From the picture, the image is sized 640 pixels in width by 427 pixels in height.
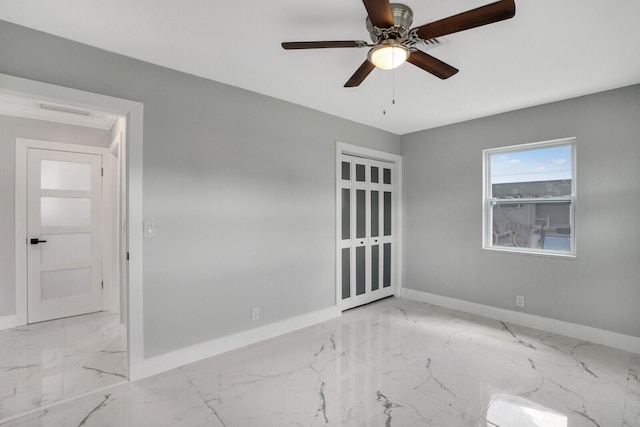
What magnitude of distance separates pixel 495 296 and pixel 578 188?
1.51 meters

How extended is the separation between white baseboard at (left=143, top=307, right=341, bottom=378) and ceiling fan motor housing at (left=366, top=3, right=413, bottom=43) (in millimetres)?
2734

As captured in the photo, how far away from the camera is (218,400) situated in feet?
7.13

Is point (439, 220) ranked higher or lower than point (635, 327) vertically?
higher

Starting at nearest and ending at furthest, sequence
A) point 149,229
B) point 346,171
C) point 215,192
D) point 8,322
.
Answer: point 149,229 → point 215,192 → point 8,322 → point 346,171

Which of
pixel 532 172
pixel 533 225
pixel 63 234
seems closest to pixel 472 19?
pixel 532 172

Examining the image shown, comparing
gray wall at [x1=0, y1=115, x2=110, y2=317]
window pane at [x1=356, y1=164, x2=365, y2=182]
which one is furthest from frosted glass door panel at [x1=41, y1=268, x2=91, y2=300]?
window pane at [x1=356, y1=164, x2=365, y2=182]

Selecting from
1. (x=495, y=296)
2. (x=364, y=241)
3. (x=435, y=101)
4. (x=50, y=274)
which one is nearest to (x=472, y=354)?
(x=495, y=296)

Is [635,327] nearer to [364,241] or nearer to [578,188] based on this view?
[578,188]

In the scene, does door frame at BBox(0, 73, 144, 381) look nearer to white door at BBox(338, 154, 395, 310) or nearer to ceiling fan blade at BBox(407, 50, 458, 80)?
ceiling fan blade at BBox(407, 50, 458, 80)

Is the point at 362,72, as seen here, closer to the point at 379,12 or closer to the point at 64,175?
the point at 379,12

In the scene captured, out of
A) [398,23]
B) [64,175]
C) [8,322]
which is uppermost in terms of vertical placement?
[398,23]

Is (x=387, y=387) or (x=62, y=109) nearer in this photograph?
(x=387, y=387)

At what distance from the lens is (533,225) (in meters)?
Result: 3.62

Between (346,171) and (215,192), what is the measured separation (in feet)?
6.08
